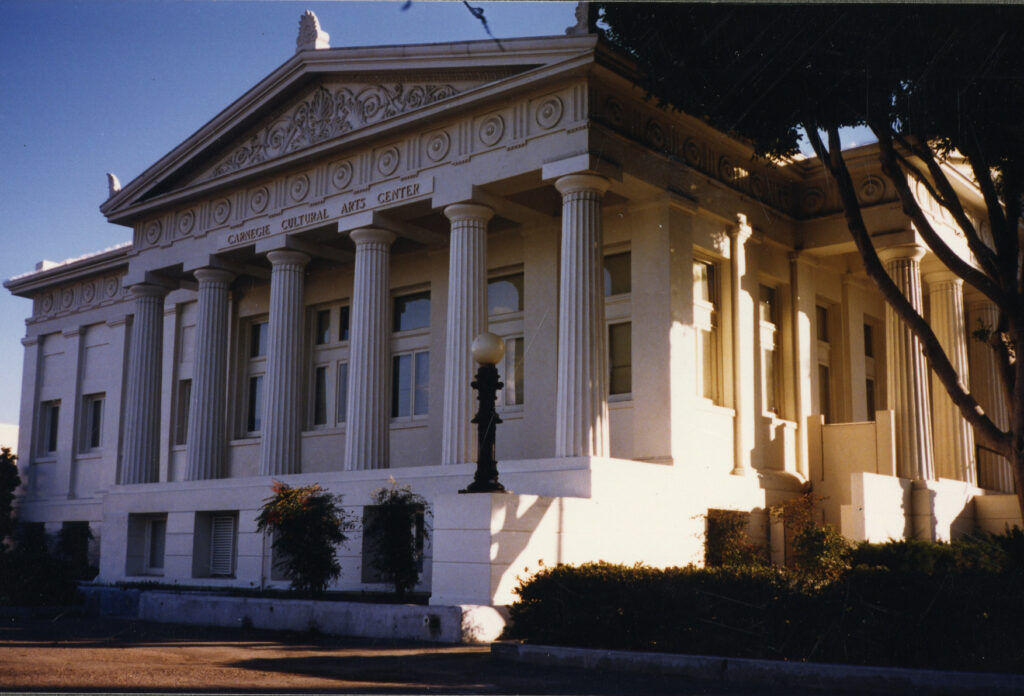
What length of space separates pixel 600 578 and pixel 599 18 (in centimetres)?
1131

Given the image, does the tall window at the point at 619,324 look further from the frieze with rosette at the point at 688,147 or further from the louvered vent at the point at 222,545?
the louvered vent at the point at 222,545

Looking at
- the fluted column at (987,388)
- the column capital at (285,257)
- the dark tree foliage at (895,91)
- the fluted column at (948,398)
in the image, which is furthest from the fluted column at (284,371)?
the fluted column at (987,388)

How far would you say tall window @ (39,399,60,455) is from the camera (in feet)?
128

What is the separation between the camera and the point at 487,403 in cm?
1630

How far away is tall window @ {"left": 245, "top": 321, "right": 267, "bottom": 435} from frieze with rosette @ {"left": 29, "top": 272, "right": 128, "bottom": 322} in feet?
22.5

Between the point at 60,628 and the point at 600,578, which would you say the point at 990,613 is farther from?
the point at 60,628

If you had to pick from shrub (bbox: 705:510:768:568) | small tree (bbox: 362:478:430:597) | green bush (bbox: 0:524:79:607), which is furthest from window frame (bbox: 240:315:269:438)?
shrub (bbox: 705:510:768:568)

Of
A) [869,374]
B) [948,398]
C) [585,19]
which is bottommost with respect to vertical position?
[948,398]

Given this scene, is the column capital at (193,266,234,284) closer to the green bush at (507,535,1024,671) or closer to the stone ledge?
the green bush at (507,535,1024,671)

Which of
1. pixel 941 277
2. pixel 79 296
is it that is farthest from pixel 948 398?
pixel 79 296

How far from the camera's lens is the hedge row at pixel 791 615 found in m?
11.3

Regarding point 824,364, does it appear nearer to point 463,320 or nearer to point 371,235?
point 463,320

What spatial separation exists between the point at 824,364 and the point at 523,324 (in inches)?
329

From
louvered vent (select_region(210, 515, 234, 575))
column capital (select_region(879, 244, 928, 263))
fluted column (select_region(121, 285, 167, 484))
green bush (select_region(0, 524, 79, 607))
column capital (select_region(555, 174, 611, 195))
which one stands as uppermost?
column capital (select_region(555, 174, 611, 195))
